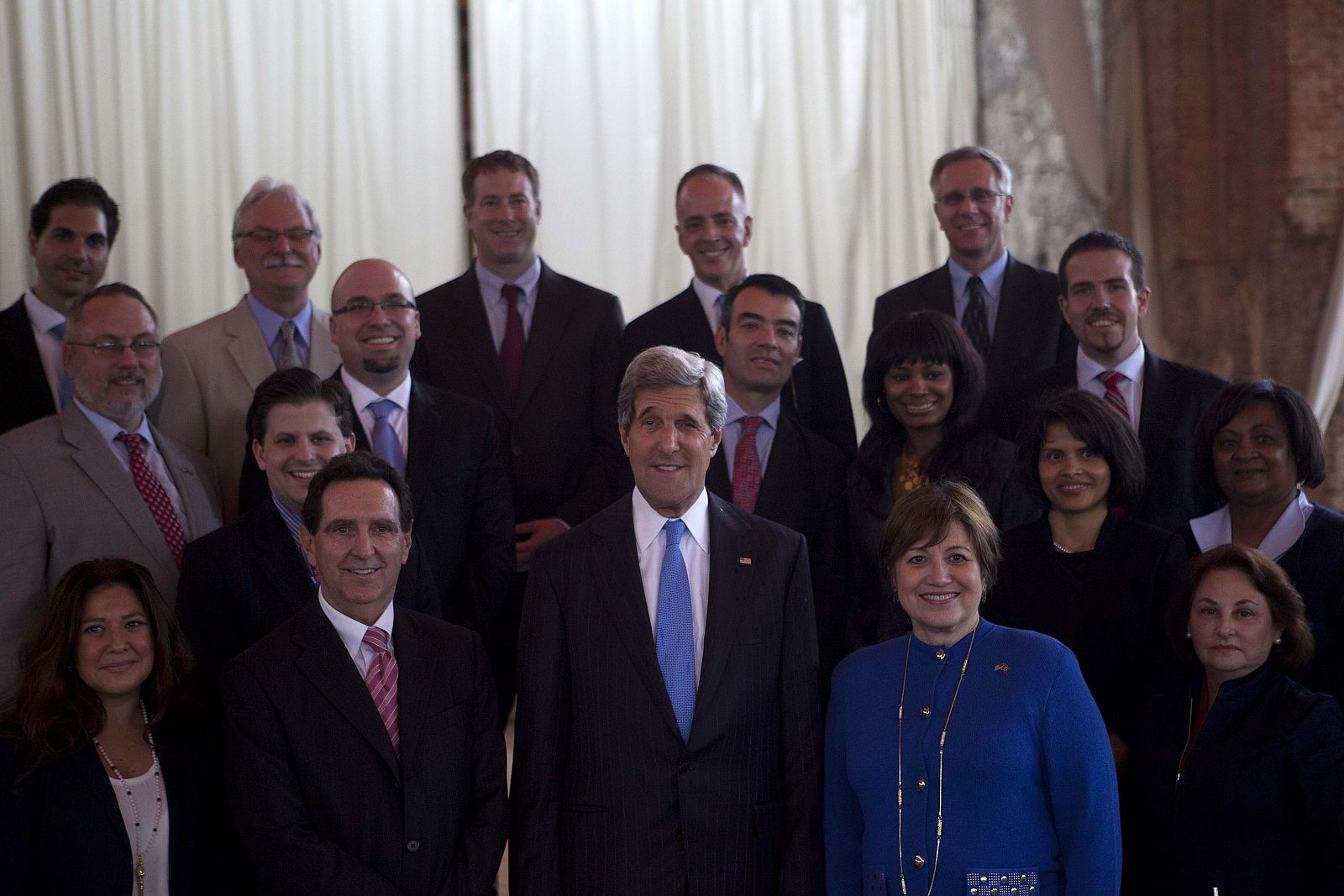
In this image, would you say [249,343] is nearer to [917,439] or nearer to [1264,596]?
[917,439]

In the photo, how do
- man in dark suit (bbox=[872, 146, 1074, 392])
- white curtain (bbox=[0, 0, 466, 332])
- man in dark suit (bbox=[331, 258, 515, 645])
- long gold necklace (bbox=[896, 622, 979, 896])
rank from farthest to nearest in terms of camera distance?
white curtain (bbox=[0, 0, 466, 332]), man in dark suit (bbox=[872, 146, 1074, 392]), man in dark suit (bbox=[331, 258, 515, 645]), long gold necklace (bbox=[896, 622, 979, 896])

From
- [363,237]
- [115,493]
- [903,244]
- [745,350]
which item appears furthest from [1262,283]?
[115,493]

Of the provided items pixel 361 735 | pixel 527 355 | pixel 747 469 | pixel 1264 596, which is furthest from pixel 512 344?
pixel 1264 596

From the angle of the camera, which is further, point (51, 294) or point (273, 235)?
point (51, 294)

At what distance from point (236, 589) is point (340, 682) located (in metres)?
0.49

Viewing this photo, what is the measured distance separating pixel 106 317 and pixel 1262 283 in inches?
192

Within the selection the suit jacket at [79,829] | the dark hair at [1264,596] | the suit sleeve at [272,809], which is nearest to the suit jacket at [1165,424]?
the dark hair at [1264,596]

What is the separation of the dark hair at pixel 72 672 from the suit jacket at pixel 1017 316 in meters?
2.17

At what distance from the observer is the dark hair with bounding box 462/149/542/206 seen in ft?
14.2

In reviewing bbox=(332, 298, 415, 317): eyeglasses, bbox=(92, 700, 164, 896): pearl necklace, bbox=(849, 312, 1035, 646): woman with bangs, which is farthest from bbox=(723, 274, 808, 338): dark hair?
bbox=(92, 700, 164, 896): pearl necklace

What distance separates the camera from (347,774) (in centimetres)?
272

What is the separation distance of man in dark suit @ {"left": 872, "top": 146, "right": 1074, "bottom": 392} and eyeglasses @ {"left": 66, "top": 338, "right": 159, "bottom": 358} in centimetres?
202

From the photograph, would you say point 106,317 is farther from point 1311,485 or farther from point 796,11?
point 796,11

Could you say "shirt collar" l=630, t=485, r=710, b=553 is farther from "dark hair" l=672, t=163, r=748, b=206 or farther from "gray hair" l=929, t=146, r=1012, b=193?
"gray hair" l=929, t=146, r=1012, b=193
